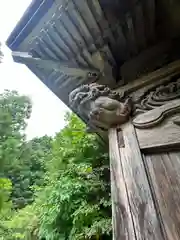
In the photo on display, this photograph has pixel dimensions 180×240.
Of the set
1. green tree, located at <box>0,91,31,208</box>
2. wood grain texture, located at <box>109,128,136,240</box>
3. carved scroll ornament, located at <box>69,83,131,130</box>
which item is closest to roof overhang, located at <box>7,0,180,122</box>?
carved scroll ornament, located at <box>69,83,131,130</box>

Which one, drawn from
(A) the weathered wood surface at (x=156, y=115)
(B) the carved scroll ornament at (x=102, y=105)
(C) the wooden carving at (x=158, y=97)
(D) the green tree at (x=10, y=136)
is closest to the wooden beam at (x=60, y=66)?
(B) the carved scroll ornament at (x=102, y=105)

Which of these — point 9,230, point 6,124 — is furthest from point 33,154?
point 9,230

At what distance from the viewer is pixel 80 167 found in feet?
15.3

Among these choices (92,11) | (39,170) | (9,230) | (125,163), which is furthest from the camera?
(39,170)

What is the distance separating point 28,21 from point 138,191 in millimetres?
1525

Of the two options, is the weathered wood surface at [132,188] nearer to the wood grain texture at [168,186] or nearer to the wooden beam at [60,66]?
the wood grain texture at [168,186]

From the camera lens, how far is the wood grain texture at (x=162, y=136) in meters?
1.41

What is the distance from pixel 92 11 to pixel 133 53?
1.66 feet

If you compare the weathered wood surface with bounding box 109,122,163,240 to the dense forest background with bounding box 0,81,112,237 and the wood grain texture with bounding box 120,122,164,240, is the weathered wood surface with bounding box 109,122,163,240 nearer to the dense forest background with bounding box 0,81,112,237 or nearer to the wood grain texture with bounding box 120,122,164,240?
the wood grain texture with bounding box 120,122,164,240

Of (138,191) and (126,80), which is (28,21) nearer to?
(126,80)

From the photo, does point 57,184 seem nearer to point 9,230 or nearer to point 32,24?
point 9,230

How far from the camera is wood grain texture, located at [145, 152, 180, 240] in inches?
44.9

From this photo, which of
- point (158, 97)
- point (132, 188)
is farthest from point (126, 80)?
point (132, 188)

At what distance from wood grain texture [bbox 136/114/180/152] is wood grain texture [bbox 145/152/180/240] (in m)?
0.05
